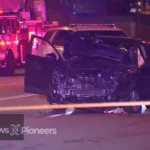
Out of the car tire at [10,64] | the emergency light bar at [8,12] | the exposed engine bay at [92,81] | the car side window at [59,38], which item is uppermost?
the emergency light bar at [8,12]

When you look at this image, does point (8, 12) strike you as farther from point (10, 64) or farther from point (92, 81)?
point (92, 81)

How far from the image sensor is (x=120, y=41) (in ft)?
40.3

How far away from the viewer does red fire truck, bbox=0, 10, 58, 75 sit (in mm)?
19734

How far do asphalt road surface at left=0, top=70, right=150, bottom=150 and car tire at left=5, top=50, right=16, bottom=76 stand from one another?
690 cm

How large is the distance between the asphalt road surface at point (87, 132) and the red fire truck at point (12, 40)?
6.72 meters

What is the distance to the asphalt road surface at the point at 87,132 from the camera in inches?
339

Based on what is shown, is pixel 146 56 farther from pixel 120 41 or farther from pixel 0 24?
pixel 0 24

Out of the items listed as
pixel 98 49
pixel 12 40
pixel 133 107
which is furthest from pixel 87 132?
pixel 12 40

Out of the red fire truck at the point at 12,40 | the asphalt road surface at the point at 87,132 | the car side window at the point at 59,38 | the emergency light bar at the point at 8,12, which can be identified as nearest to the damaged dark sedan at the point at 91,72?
the asphalt road surface at the point at 87,132

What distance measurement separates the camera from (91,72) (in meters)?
11.7

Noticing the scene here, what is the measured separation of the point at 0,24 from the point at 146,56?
28.6ft

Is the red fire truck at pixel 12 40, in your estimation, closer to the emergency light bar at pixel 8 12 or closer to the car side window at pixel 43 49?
the emergency light bar at pixel 8 12

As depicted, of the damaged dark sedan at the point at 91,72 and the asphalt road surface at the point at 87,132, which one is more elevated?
the damaged dark sedan at the point at 91,72

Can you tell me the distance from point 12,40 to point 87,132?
35.3ft
